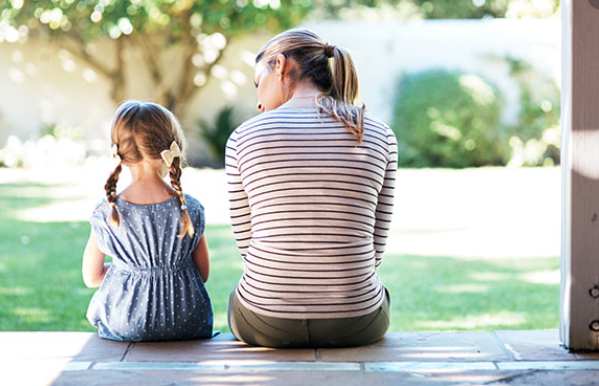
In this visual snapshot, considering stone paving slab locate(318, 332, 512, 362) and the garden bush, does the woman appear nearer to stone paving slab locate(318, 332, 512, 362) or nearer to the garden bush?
stone paving slab locate(318, 332, 512, 362)

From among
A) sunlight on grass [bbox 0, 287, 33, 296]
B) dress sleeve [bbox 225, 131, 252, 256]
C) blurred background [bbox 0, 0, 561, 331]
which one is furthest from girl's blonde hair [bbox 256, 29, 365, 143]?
blurred background [bbox 0, 0, 561, 331]

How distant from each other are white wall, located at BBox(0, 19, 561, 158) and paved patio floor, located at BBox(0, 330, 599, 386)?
10226 millimetres

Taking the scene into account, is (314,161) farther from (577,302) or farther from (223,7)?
(223,7)

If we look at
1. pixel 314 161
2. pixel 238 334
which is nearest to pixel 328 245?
pixel 314 161

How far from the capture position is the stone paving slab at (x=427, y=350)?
8.84ft

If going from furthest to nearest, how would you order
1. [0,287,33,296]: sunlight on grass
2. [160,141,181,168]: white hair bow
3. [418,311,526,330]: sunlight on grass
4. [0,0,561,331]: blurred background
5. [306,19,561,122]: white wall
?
[306,19,561,122]: white wall < [0,0,561,331]: blurred background < [0,287,33,296]: sunlight on grass < [418,311,526,330]: sunlight on grass < [160,141,181,168]: white hair bow

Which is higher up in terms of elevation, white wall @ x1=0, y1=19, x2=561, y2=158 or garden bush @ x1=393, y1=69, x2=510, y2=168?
white wall @ x1=0, y1=19, x2=561, y2=158

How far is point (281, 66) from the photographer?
109 inches

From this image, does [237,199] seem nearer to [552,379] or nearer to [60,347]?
[60,347]

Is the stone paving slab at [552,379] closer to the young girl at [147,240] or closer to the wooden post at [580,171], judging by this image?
the wooden post at [580,171]

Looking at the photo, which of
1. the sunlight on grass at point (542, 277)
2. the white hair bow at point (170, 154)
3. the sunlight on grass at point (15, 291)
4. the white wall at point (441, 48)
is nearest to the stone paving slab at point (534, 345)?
the white hair bow at point (170, 154)

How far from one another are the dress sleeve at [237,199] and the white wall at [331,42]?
1019 centimetres

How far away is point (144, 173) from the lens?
2.97m

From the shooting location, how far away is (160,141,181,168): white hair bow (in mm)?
2881
